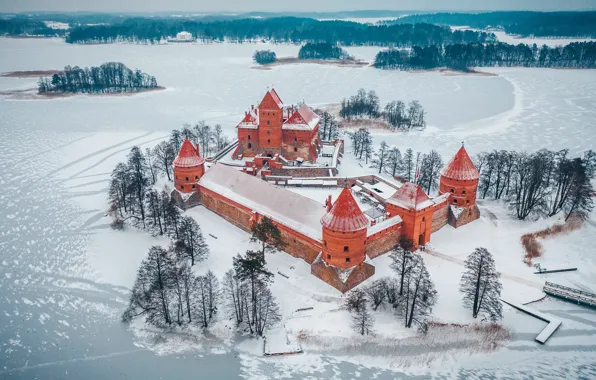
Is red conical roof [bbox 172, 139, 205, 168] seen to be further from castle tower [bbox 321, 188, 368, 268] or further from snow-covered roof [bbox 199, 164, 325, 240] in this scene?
castle tower [bbox 321, 188, 368, 268]

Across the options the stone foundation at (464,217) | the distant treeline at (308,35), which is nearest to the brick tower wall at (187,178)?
the stone foundation at (464,217)

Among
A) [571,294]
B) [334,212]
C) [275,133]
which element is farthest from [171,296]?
[275,133]

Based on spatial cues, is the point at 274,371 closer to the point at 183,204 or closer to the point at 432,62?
the point at 183,204

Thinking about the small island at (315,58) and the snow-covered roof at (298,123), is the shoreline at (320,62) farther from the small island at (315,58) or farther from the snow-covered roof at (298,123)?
the snow-covered roof at (298,123)

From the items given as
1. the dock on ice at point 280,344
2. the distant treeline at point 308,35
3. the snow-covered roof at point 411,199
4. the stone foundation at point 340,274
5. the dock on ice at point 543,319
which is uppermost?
the distant treeline at point 308,35

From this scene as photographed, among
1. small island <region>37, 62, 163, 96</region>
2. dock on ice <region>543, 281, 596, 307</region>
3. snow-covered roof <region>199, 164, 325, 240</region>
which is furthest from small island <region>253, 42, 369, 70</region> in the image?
dock on ice <region>543, 281, 596, 307</region>

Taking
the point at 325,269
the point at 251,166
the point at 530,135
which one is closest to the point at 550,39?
the point at 530,135
